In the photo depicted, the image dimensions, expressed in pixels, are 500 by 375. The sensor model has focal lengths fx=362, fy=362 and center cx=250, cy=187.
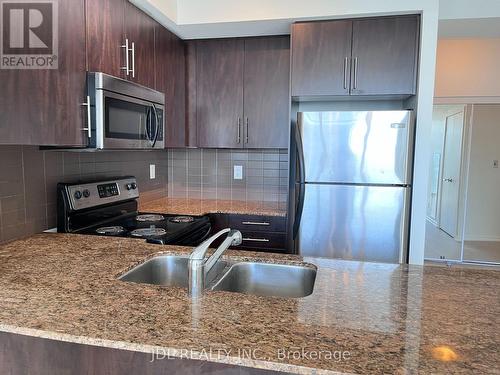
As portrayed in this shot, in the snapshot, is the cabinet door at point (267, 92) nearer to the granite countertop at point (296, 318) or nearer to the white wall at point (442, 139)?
the granite countertop at point (296, 318)

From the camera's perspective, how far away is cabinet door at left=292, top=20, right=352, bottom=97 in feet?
7.87

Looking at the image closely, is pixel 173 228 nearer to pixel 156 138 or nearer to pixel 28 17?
pixel 156 138

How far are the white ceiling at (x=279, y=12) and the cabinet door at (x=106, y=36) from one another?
0.93 feet

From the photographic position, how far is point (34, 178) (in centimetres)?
185

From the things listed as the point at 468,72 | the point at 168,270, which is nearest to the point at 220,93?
the point at 168,270

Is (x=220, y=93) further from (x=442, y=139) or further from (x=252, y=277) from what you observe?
(x=442, y=139)

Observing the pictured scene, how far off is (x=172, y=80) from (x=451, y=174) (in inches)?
173

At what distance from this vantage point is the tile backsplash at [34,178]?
1692mm

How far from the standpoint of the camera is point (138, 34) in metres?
2.18

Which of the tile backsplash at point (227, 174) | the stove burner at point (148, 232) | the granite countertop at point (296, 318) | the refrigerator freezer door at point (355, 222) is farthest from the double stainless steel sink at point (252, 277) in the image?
the tile backsplash at point (227, 174)

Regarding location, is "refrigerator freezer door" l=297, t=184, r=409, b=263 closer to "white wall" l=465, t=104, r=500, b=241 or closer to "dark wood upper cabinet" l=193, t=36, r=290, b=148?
"dark wood upper cabinet" l=193, t=36, r=290, b=148

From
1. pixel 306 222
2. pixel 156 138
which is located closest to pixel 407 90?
pixel 306 222

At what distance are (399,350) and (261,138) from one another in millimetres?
2236

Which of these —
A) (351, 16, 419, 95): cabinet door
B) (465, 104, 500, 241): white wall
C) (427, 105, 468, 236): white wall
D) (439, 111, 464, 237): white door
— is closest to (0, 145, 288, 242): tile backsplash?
(351, 16, 419, 95): cabinet door
